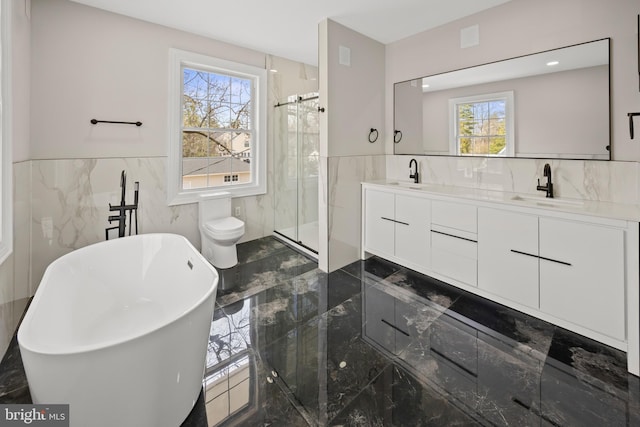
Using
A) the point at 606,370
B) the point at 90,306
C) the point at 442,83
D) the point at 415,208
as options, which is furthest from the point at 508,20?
the point at 90,306

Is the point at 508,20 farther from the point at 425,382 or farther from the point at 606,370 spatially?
the point at 425,382

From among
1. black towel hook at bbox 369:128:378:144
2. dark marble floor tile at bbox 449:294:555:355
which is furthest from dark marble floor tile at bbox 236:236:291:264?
dark marble floor tile at bbox 449:294:555:355

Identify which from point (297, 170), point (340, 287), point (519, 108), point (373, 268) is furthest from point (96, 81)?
point (519, 108)

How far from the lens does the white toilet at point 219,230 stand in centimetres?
329

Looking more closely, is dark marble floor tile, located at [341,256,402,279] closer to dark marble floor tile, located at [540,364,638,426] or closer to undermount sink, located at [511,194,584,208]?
undermount sink, located at [511,194,584,208]

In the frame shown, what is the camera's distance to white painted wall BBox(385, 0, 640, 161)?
7.20ft

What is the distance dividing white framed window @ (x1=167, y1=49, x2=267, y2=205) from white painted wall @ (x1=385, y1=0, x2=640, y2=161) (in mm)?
2031

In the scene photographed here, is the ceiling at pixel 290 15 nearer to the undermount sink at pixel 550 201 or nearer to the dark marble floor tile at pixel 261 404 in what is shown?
the undermount sink at pixel 550 201

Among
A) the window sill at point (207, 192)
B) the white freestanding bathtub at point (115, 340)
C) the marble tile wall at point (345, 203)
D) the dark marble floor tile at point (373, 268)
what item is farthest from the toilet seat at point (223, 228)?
the dark marble floor tile at point (373, 268)

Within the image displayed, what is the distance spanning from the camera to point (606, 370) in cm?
180

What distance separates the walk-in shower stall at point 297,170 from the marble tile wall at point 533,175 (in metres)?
1.14

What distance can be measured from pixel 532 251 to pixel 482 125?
1.33 metres

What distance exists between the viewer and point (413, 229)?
311 centimetres

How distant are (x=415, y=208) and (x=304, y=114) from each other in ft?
6.47
